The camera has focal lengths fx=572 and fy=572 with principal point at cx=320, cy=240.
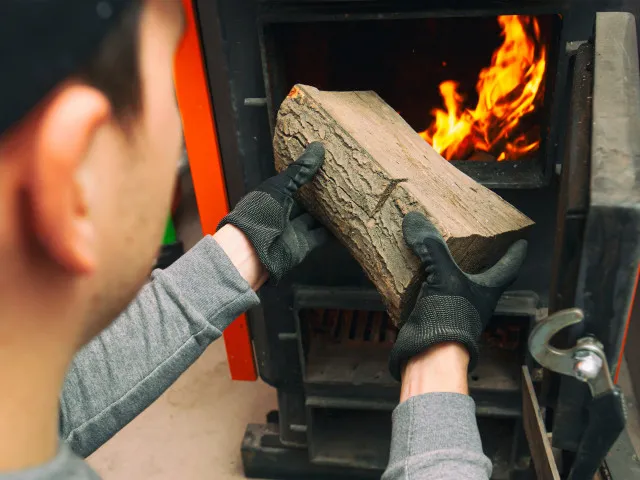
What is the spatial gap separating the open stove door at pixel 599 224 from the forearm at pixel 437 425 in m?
0.12

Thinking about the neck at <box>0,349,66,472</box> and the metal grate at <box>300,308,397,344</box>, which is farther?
the metal grate at <box>300,308,397,344</box>

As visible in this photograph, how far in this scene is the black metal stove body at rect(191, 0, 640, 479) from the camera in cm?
64

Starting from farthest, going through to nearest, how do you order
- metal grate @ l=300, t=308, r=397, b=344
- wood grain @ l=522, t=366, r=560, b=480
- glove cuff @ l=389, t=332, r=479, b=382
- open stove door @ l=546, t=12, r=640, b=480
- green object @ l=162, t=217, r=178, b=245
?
green object @ l=162, t=217, r=178, b=245 < metal grate @ l=300, t=308, r=397, b=344 < glove cuff @ l=389, t=332, r=479, b=382 < wood grain @ l=522, t=366, r=560, b=480 < open stove door @ l=546, t=12, r=640, b=480

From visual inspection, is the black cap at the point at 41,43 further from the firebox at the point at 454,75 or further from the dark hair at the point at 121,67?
the firebox at the point at 454,75

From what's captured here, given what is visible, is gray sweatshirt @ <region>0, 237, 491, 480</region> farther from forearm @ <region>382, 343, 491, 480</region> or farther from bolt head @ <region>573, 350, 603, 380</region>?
bolt head @ <region>573, 350, 603, 380</region>

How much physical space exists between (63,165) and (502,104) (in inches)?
43.2

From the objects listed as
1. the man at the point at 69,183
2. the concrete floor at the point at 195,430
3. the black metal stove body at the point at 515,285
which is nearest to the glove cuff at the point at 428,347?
the black metal stove body at the point at 515,285

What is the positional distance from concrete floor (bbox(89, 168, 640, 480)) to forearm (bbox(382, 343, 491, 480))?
3.05 feet

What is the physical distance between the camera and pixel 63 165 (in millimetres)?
297

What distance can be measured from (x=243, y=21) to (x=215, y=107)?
0.61ft

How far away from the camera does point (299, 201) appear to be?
3.97ft

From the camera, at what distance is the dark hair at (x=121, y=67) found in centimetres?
30

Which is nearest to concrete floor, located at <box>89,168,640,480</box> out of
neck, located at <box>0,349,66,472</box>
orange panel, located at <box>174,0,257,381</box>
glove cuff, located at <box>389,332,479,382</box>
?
orange panel, located at <box>174,0,257,381</box>

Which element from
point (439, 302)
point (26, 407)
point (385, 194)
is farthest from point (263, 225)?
point (26, 407)
